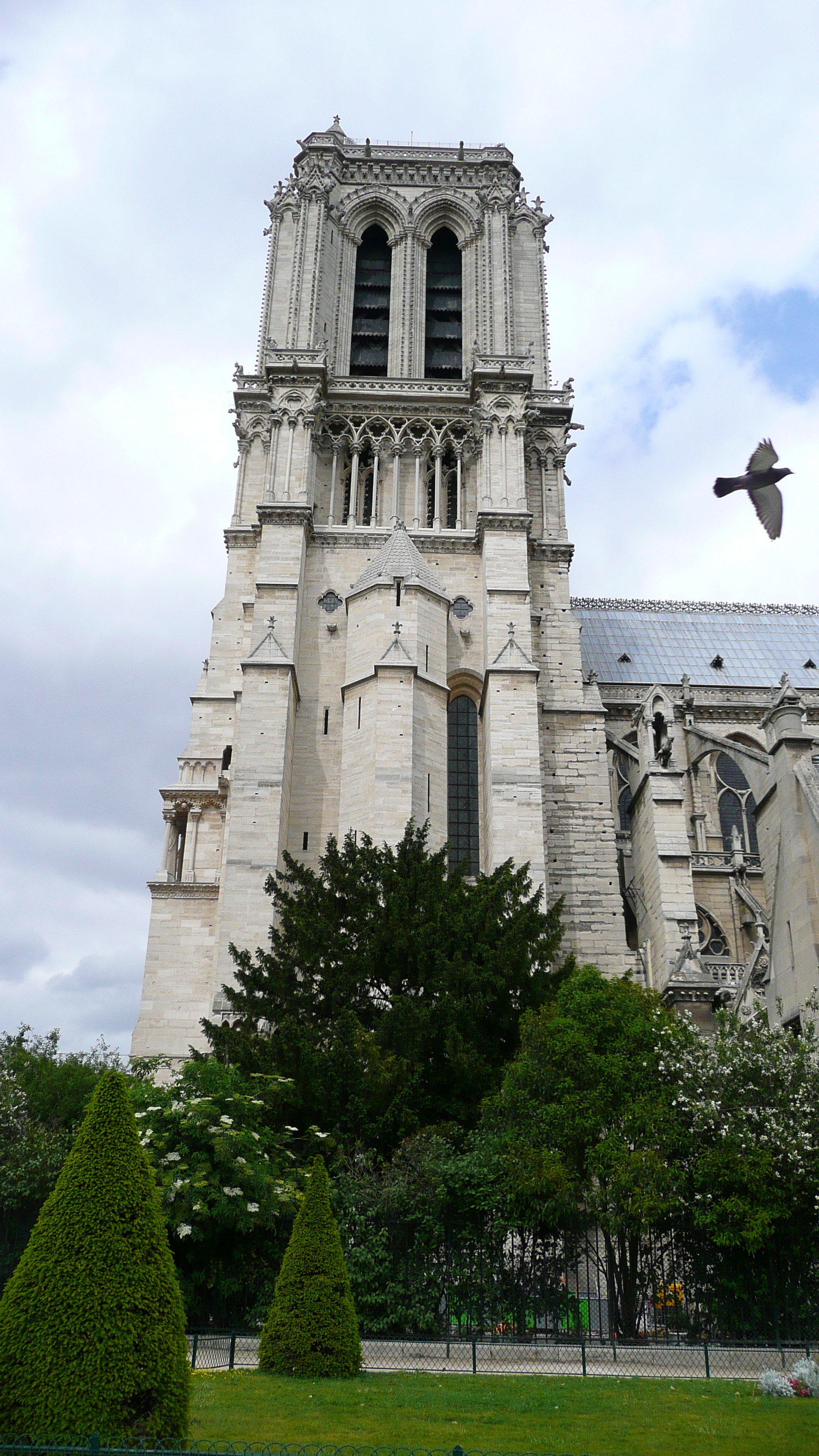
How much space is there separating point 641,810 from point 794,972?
14.1 m

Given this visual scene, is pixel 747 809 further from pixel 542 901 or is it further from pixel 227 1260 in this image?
pixel 227 1260

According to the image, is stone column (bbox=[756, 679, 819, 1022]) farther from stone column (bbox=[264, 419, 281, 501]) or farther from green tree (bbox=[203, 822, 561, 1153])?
stone column (bbox=[264, 419, 281, 501])

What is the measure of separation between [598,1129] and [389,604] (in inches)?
754

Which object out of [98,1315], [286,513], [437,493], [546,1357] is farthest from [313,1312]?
[437,493]

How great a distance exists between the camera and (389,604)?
111 feet

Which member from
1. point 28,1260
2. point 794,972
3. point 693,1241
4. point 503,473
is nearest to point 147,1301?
point 28,1260

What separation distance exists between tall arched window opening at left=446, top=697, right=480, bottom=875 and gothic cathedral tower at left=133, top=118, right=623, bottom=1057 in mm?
80

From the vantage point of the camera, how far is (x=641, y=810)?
3394 centimetres

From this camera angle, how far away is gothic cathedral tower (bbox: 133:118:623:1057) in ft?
103

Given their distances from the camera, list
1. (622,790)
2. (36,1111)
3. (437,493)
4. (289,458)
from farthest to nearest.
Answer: (622,790), (437,493), (289,458), (36,1111)

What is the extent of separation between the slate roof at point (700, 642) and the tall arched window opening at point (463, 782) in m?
11.8

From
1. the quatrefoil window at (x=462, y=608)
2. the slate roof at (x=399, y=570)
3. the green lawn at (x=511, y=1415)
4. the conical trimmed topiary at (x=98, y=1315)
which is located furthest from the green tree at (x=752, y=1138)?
the quatrefoil window at (x=462, y=608)

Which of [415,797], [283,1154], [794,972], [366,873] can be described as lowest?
[283,1154]

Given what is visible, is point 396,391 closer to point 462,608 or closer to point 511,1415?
point 462,608
